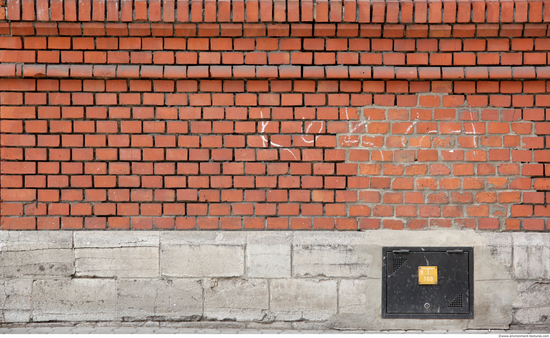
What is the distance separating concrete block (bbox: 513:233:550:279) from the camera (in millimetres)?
3729

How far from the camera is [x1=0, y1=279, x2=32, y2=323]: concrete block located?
3.74 metres

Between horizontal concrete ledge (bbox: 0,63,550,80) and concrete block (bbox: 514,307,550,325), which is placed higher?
horizontal concrete ledge (bbox: 0,63,550,80)

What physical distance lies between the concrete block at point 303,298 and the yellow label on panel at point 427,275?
29.5 inches

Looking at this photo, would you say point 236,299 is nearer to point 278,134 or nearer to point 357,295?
point 357,295

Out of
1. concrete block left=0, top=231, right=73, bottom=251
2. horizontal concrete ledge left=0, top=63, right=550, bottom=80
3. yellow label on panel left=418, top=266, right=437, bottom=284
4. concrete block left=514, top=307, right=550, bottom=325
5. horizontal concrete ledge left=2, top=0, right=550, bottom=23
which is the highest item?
horizontal concrete ledge left=2, top=0, right=550, bottom=23

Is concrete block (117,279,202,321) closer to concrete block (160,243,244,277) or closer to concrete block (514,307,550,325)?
concrete block (160,243,244,277)

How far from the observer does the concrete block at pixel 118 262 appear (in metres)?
3.73

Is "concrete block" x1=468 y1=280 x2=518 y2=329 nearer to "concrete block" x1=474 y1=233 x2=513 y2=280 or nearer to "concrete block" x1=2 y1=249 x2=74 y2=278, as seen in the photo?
"concrete block" x1=474 y1=233 x2=513 y2=280

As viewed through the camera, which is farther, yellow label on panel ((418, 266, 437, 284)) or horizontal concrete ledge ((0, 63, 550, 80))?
yellow label on panel ((418, 266, 437, 284))

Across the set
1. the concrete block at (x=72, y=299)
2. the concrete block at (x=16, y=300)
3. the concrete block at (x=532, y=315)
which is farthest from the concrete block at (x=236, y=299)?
the concrete block at (x=532, y=315)

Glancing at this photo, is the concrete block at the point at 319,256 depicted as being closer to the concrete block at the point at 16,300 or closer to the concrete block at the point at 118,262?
the concrete block at the point at 118,262

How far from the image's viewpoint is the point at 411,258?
378 cm

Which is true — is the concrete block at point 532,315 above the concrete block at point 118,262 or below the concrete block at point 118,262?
below

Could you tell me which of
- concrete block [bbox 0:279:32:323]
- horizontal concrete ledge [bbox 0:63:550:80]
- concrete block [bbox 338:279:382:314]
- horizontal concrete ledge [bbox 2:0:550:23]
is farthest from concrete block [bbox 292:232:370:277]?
concrete block [bbox 0:279:32:323]
